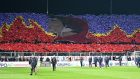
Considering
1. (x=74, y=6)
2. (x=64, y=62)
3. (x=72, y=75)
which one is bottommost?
(x=72, y=75)

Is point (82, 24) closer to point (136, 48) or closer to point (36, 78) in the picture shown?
point (136, 48)

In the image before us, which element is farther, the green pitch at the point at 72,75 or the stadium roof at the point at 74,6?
the stadium roof at the point at 74,6

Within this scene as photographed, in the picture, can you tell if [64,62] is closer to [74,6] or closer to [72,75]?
[74,6]

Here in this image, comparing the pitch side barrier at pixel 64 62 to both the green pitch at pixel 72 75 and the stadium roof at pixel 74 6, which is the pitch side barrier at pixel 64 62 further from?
the stadium roof at pixel 74 6

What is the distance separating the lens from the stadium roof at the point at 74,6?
8138cm

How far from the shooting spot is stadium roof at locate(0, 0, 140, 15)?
81.4m

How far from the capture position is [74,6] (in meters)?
84.2

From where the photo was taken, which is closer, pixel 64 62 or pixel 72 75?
pixel 72 75

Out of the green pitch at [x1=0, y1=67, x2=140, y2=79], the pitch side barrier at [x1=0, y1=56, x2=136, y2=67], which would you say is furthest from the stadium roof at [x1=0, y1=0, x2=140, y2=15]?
the green pitch at [x1=0, y1=67, x2=140, y2=79]

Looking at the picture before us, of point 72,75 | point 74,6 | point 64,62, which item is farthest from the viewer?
point 74,6

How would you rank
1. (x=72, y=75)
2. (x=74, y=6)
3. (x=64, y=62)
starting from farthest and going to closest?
(x=74, y=6)
(x=64, y=62)
(x=72, y=75)

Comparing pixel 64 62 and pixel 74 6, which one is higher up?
pixel 74 6

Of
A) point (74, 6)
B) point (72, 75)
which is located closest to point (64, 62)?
point (74, 6)

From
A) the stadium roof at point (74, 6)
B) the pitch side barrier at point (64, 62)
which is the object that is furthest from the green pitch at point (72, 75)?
the stadium roof at point (74, 6)
